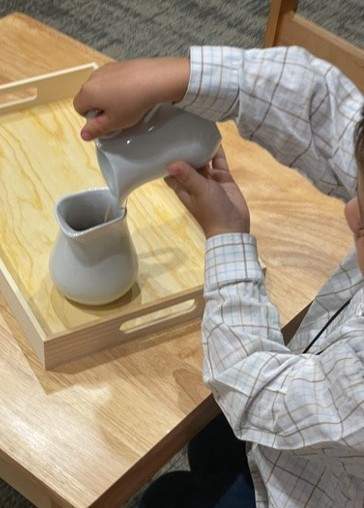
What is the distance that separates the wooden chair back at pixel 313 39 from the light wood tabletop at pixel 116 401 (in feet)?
3.16

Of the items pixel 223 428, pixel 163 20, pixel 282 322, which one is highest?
pixel 282 322

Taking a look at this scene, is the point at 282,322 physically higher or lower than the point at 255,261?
lower

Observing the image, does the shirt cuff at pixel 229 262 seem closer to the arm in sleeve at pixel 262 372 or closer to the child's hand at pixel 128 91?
the arm in sleeve at pixel 262 372

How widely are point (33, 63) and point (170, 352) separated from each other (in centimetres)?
54

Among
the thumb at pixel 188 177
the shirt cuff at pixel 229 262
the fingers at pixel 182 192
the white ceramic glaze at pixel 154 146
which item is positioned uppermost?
the white ceramic glaze at pixel 154 146

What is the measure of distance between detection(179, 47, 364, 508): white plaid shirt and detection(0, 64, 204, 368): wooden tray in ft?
0.31

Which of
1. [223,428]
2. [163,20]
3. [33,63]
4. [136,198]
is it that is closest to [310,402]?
[223,428]

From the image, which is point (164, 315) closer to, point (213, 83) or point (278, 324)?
point (278, 324)

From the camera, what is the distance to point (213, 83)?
2.70ft

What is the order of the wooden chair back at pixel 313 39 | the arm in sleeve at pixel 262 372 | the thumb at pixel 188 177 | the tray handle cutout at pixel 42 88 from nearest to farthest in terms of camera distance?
the arm in sleeve at pixel 262 372 → the thumb at pixel 188 177 → the tray handle cutout at pixel 42 88 → the wooden chair back at pixel 313 39

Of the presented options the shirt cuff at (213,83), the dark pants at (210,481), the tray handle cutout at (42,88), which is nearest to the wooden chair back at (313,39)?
the tray handle cutout at (42,88)

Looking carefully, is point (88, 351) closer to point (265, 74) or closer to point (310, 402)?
point (310, 402)

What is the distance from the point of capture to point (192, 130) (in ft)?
2.55

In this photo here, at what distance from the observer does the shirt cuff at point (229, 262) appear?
0.77 m
